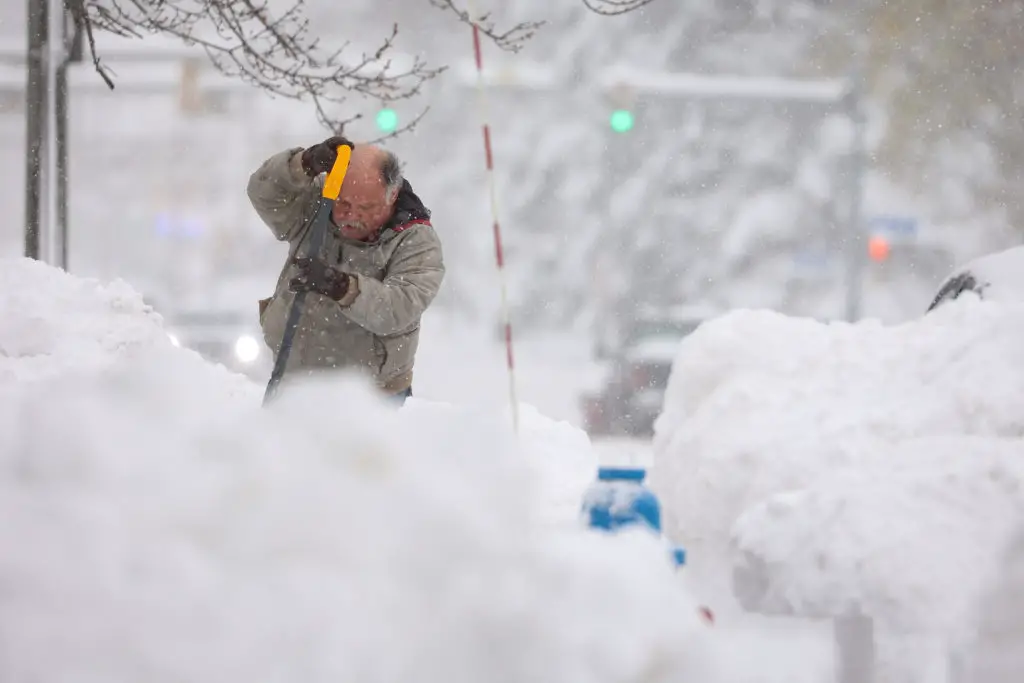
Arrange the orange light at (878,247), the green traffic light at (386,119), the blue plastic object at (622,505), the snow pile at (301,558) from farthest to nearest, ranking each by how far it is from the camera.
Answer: the orange light at (878,247)
the green traffic light at (386,119)
the blue plastic object at (622,505)
the snow pile at (301,558)

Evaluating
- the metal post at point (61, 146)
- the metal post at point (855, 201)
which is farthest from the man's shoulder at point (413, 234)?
the metal post at point (855, 201)

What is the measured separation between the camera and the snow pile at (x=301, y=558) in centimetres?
215

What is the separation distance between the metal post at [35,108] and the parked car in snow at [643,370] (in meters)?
8.51

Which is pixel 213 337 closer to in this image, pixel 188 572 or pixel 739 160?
pixel 739 160

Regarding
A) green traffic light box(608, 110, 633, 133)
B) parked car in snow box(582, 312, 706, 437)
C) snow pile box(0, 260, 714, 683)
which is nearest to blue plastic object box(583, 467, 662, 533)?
snow pile box(0, 260, 714, 683)

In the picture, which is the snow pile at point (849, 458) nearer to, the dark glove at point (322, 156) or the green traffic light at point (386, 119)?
the dark glove at point (322, 156)

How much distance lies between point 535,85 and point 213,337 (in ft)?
37.2

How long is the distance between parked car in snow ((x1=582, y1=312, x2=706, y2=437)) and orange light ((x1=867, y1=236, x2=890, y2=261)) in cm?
903

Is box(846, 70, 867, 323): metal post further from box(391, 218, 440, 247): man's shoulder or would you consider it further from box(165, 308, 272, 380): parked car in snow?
box(391, 218, 440, 247): man's shoulder

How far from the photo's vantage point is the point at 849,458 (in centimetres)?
415

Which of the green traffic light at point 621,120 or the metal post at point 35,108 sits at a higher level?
the green traffic light at point 621,120

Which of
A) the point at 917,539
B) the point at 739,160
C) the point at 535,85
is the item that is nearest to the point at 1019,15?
the point at 739,160

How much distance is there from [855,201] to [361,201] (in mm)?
20164

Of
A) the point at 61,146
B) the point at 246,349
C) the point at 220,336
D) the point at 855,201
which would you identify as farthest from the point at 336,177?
the point at 855,201
